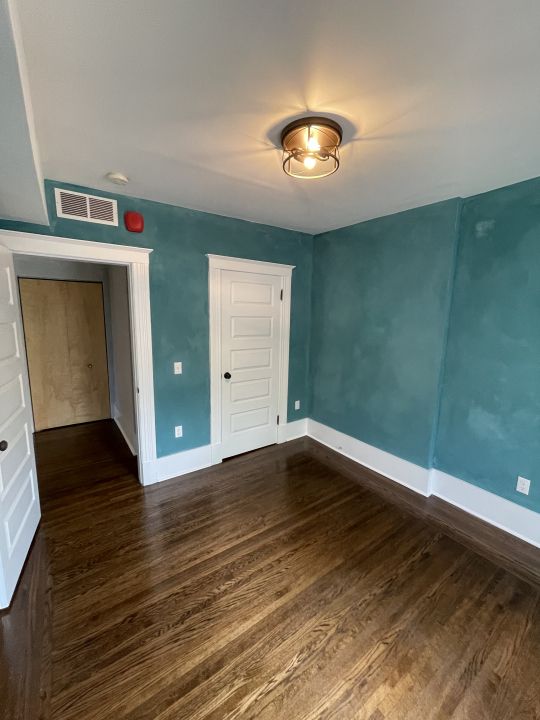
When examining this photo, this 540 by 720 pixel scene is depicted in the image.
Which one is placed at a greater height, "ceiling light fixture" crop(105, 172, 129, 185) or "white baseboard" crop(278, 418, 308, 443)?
"ceiling light fixture" crop(105, 172, 129, 185)

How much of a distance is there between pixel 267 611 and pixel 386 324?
8.09 ft

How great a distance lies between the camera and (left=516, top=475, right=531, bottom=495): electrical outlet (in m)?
2.23

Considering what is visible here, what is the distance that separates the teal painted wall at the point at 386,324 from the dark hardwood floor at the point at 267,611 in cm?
78

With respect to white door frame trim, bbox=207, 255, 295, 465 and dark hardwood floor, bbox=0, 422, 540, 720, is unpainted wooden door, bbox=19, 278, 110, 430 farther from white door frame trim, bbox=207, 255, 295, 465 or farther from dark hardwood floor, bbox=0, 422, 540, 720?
white door frame trim, bbox=207, 255, 295, 465

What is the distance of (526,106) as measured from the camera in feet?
4.47

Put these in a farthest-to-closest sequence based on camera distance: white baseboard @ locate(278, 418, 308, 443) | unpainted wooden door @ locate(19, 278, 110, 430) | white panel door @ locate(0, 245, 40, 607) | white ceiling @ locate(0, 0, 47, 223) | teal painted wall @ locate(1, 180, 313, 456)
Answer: unpainted wooden door @ locate(19, 278, 110, 430)
white baseboard @ locate(278, 418, 308, 443)
teal painted wall @ locate(1, 180, 313, 456)
white panel door @ locate(0, 245, 40, 607)
white ceiling @ locate(0, 0, 47, 223)

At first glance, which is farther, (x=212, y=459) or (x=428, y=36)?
(x=212, y=459)

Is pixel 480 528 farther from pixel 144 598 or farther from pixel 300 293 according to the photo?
pixel 300 293

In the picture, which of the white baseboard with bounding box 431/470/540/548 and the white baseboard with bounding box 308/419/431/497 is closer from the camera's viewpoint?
the white baseboard with bounding box 431/470/540/548

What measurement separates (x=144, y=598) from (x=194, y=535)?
1.74 feet

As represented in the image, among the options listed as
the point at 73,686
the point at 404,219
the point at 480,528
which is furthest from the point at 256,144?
the point at 480,528

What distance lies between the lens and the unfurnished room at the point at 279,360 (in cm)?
116

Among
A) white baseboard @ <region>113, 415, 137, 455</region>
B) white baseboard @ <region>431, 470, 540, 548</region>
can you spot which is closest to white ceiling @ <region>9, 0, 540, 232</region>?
white baseboard @ <region>431, 470, 540, 548</region>

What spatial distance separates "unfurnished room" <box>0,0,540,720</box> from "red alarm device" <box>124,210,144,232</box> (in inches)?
0.6
